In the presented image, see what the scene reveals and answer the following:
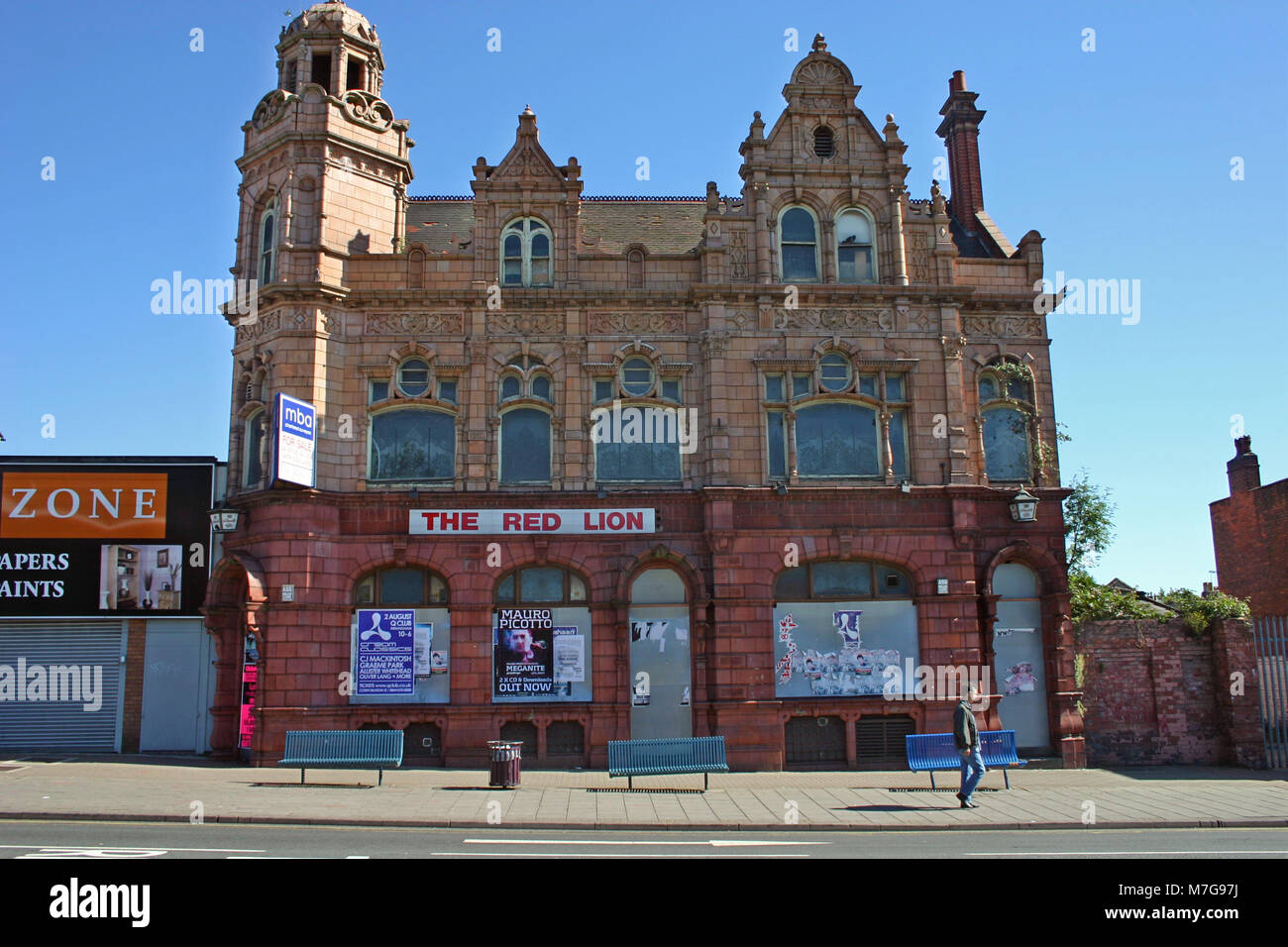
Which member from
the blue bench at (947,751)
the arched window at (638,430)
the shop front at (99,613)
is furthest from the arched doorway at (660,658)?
the shop front at (99,613)

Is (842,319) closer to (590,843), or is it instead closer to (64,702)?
(590,843)

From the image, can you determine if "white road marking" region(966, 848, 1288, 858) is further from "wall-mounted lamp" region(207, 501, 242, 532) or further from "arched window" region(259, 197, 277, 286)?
"arched window" region(259, 197, 277, 286)

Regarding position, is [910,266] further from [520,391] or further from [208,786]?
[208,786]

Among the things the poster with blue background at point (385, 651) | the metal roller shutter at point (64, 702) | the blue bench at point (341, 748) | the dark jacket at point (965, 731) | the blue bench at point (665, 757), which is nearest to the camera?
the dark jacket at point (965, 731)

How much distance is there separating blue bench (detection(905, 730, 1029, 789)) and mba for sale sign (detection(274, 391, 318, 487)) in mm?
14349

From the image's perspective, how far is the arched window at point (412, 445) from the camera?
79.9 ft

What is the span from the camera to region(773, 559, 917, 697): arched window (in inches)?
934

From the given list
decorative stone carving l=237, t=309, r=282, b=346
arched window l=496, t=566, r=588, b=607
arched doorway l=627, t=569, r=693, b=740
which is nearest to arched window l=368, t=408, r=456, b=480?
arched window l=496, t=566, r=588, b=607

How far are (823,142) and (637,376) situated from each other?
8.13m

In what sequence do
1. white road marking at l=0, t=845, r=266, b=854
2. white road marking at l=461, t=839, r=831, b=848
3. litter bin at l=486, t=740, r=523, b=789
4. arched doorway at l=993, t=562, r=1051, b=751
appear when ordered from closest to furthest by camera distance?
white road marking at l=0, t=845, r=266, b=854, white road marking at l=461, t=839, r=831, b=848, litter bin at l=486, t=740, r=523, b=789, arched doorway at l=993, t=562, r=1051, b=751

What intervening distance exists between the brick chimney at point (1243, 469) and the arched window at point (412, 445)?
102 ft

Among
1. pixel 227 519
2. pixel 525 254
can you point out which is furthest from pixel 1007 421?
pixel 227 519

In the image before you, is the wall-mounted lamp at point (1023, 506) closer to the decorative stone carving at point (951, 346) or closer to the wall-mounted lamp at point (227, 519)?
the decorative stone carving at point (951, 346)

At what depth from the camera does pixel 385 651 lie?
2342 centimetres
